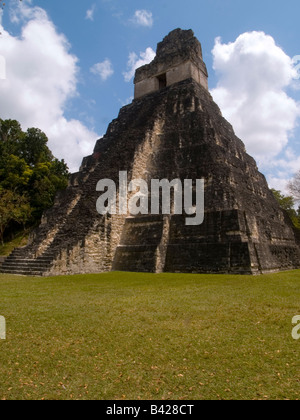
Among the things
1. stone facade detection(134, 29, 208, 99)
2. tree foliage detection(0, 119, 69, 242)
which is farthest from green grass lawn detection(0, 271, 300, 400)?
tree foliage detection(0, 119, 69, 242)

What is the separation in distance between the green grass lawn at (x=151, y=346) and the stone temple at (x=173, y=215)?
13.6ft

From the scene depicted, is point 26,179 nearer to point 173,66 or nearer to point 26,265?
point 173,66

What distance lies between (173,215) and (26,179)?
17950mm

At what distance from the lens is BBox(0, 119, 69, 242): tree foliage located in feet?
76.1

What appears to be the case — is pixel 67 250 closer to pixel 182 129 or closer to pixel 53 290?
pixel 53 290

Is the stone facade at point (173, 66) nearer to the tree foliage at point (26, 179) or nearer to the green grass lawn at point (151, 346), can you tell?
the tree foliage at point (26, 179)

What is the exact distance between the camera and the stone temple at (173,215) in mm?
10406

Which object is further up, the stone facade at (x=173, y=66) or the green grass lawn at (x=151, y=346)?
the stone facade at (x=173, y=66)

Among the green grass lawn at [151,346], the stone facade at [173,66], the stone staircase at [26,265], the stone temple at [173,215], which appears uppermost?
the stone facade at [173,66]

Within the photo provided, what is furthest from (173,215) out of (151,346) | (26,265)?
(151,346)

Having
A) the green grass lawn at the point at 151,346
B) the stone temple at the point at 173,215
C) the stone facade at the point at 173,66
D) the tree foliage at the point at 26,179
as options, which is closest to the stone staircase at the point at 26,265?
the stone temple at the point at 173,215

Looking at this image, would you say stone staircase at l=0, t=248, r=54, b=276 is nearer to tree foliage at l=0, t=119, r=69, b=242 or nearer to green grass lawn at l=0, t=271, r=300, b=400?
green grass lawn at l=0, t=271, r=300, b=400
